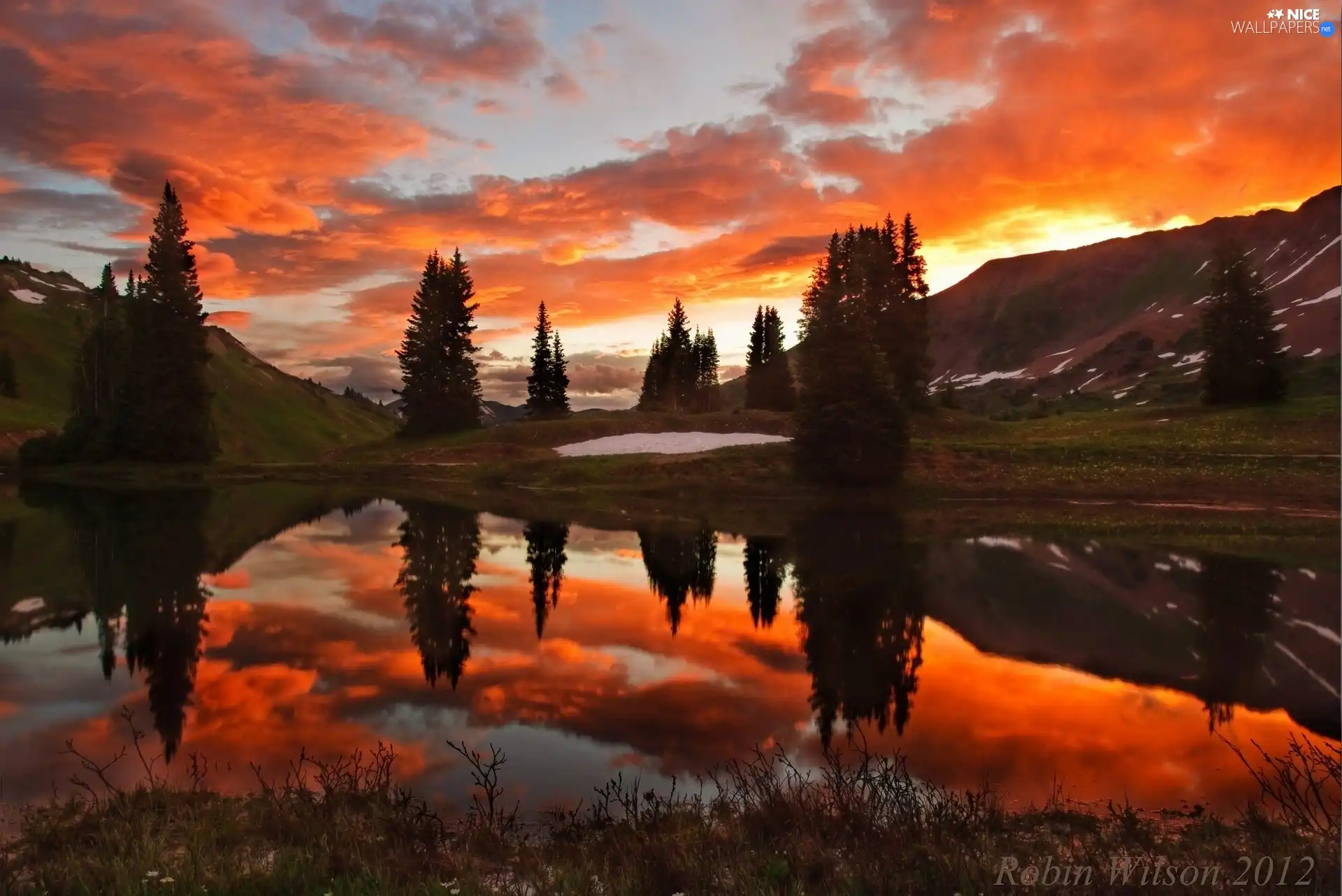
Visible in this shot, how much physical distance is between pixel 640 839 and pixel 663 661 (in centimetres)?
589

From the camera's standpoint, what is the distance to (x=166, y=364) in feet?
179

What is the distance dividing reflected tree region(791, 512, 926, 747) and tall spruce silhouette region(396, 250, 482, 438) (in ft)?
150

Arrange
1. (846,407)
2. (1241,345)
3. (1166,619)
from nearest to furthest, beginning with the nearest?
(1166,619), (846,407), (1241,345)

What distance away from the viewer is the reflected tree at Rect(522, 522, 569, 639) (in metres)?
15.4

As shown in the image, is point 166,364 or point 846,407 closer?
point 846,407

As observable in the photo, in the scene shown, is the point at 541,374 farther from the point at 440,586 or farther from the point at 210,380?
the point at 210,380

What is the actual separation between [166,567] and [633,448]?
116 feet

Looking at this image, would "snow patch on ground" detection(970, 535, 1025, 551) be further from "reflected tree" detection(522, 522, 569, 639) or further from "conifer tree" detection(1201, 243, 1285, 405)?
"conifer tree" detection(1201, 243, 1285, 405)

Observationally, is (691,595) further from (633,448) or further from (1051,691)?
(633,448)

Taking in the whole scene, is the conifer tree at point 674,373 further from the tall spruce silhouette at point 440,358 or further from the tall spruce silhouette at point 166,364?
the tall spruce silhouette at point 166,364

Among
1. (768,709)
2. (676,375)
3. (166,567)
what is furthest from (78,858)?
(676,375)

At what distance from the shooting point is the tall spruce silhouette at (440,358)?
211ft

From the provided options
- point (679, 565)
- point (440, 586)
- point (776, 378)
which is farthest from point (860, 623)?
point (776, 378)

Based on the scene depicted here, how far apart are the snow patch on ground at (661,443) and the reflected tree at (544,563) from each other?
861 inches
